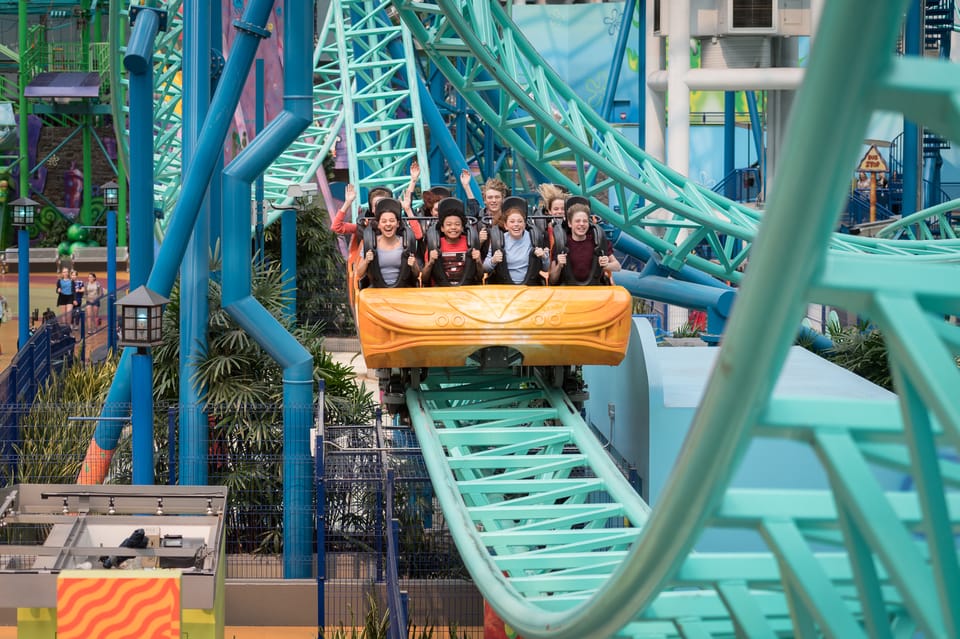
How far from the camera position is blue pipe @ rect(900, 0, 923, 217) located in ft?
59.1

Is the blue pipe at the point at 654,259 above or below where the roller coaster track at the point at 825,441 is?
below

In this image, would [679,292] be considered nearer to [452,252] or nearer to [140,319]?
[452,252]

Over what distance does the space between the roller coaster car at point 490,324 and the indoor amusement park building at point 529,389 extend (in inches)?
0.8

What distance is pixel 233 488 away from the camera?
9.01m

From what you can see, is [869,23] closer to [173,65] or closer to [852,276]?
[852,276]

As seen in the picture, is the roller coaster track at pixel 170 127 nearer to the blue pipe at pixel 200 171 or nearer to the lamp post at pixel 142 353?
the blue pipe at pixel 200 171

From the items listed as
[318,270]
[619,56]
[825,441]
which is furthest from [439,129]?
[825,441]

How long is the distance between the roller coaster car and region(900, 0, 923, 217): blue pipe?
38.3ft

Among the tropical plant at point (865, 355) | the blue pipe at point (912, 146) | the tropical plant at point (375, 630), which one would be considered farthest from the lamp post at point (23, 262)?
the blue pipe at point (912, 146)

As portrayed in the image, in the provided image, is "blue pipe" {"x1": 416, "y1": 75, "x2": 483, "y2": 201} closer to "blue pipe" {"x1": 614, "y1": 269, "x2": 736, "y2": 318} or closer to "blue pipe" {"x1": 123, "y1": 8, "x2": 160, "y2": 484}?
"blue pipe" {"x1": 614, "y1": 269, "x2": 736, "y2": 318}

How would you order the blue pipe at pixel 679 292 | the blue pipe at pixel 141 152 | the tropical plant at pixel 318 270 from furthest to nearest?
the tropical plant at pixel 318 270
the blue pipe at pixel 679 292
the blue pipe at pixel 141 152

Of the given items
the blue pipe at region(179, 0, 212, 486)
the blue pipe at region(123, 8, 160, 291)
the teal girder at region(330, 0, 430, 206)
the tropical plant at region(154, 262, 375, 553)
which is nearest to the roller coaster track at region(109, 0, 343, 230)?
the teal girder at region(330, 0, 430, 206)

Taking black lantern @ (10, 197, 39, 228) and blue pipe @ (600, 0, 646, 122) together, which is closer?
black lantern @ (10, 197, 39, 228)

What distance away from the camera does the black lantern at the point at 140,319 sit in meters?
7.69
